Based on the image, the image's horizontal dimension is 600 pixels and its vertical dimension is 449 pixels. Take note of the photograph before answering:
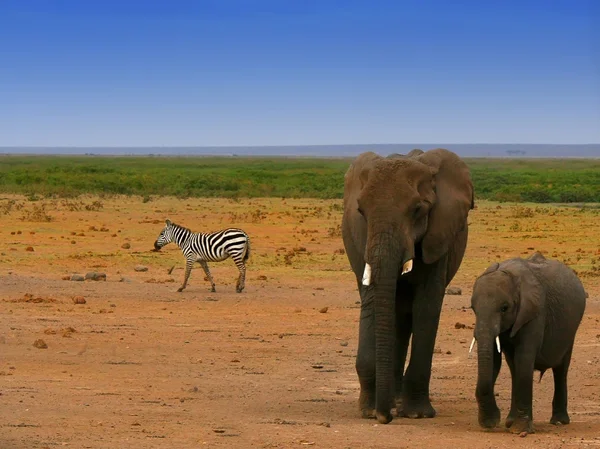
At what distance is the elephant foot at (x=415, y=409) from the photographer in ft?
37.1

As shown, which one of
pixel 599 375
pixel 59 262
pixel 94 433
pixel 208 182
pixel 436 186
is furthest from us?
pixel 208 182

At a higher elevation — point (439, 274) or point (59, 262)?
point (439, 274)

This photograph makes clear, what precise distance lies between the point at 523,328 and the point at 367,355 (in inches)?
55.9

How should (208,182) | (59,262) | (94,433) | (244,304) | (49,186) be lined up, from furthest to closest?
(208,182)
(49,186)
(59,262)
(244,304)
(94,433)

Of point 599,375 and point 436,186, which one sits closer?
point 436,186

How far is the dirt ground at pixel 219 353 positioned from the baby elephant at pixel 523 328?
0.89 ft

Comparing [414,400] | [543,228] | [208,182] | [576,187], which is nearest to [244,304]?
[414,400]

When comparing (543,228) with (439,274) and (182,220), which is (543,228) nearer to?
(182,220)

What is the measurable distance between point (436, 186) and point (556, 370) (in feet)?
6.75

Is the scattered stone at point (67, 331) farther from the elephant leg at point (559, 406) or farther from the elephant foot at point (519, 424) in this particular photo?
the elephant foot at point (519, 424)

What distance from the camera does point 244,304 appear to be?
20016 mm

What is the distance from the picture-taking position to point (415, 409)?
1133 centimetres

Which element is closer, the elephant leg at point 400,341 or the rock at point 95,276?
the elephant leg at point 400,341

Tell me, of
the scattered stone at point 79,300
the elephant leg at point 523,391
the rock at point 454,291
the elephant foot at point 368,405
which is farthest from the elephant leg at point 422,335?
the rock at point 454,291
